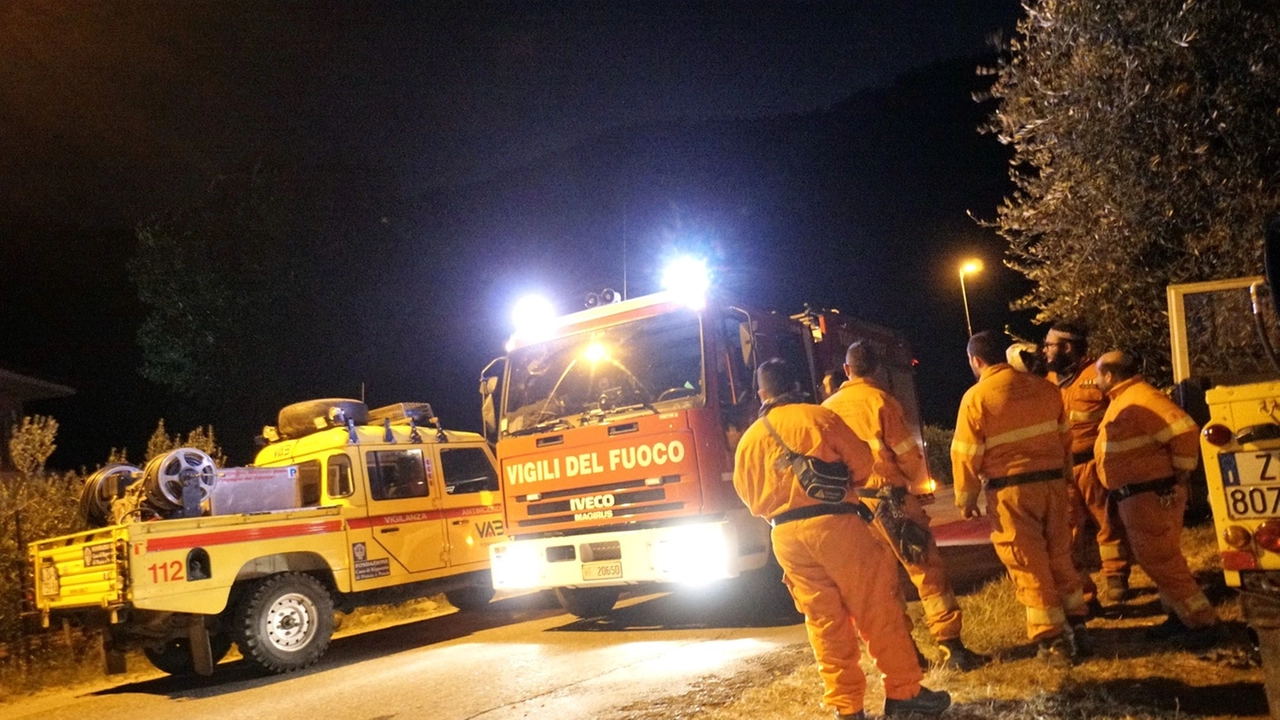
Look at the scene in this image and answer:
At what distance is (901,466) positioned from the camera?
549cm

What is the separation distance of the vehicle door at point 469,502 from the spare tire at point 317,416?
100cm

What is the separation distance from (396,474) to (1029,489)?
6728 millimetres

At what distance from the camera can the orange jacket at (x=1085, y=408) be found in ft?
20.4

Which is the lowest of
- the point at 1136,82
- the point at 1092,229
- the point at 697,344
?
the point at 697,344

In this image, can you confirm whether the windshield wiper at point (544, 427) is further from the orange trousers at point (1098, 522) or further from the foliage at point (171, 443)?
the foliage at point (171, 443)

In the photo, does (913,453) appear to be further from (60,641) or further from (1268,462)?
(60,641)

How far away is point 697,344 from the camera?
766cm

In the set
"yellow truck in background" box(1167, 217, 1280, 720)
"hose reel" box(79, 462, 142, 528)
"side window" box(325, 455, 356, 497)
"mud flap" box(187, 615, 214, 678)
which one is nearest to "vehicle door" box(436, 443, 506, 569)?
"side window" box(325, 455, 356, 497)

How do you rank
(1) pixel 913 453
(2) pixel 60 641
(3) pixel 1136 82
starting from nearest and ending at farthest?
1. (1) pixel 913 453
2. (3) pixel 1136 82
3. (2) pixel 60 641

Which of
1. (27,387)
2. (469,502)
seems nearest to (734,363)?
(469,502)

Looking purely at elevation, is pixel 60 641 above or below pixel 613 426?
below

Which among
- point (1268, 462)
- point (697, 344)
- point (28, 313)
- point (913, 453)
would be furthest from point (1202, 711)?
point (28, 313)

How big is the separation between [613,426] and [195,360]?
17168 mm

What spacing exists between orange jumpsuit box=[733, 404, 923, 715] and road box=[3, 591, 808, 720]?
1.48 metres
